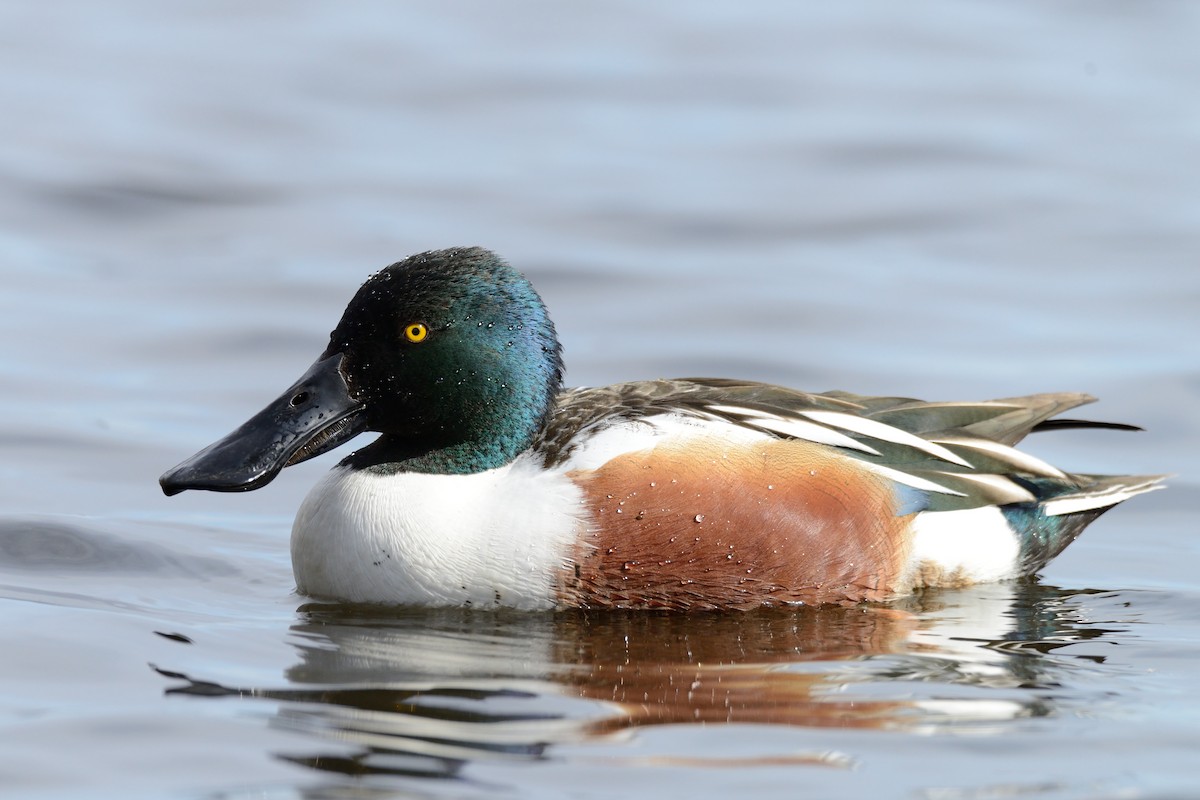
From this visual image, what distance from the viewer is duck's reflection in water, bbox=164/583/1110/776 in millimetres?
4902

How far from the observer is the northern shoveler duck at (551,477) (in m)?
6.12

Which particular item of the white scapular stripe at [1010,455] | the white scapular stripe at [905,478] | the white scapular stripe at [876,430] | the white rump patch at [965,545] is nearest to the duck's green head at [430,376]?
the white scapular stripe at [876,430]

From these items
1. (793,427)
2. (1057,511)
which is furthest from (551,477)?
(1057,511)

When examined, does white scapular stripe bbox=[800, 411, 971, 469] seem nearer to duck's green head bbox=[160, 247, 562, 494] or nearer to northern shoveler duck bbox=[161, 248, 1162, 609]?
northern shoveler duck bbox=[161, 248, 1162, 609]

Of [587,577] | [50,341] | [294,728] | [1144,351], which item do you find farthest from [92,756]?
[1144,351]

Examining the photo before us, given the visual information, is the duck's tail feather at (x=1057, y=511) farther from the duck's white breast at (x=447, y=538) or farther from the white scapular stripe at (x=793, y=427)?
the duck's white breast at (x=447, y=538)

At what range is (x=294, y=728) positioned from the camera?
4.88 meters

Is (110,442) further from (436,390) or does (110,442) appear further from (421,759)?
(421,759)

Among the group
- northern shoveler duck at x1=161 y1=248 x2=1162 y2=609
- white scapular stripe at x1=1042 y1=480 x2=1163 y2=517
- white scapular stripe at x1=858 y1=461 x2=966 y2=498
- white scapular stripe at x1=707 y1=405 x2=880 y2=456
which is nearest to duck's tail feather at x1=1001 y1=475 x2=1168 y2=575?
white scapular stripe at x1=1042 y1=480 x2=1163 y2=517

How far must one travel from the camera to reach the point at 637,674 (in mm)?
5559

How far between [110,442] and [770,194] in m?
5.36

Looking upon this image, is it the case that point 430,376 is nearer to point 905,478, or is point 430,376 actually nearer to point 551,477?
point 551,477

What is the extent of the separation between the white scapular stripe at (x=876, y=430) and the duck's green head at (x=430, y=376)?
0.91m

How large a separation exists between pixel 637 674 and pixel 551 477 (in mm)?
834
